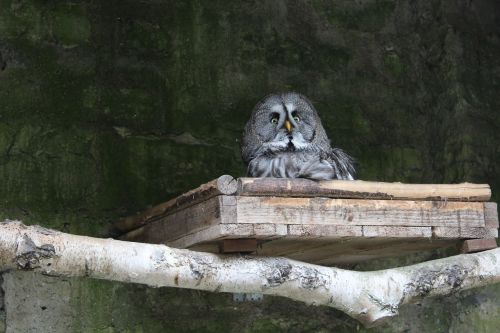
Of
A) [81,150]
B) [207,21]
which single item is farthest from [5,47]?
[207,21]

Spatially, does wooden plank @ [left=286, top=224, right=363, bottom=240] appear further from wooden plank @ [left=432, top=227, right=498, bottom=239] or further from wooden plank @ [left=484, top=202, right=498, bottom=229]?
wooden plank @ [left=484, top=202, right=498, bottom=229]

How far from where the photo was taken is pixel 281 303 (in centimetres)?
327

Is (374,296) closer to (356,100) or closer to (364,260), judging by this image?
(364,260)

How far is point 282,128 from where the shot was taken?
10.3 feet

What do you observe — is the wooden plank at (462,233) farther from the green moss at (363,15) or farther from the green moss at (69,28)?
the green moss at (69,28)

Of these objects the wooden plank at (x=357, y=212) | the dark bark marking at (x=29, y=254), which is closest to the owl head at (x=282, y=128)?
the wooden plank at (x=357, y=212)

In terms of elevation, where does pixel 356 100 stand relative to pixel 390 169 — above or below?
above

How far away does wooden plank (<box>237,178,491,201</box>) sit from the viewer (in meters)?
2.40

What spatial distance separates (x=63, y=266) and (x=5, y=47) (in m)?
1.05

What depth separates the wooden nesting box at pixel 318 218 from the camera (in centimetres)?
238

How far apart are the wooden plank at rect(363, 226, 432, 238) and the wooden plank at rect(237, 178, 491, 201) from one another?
0.26 ft

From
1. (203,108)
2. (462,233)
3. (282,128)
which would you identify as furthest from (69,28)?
(462,233)

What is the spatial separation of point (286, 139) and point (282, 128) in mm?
39

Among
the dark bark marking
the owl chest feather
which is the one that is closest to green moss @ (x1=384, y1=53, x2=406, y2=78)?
the owl chest feather
